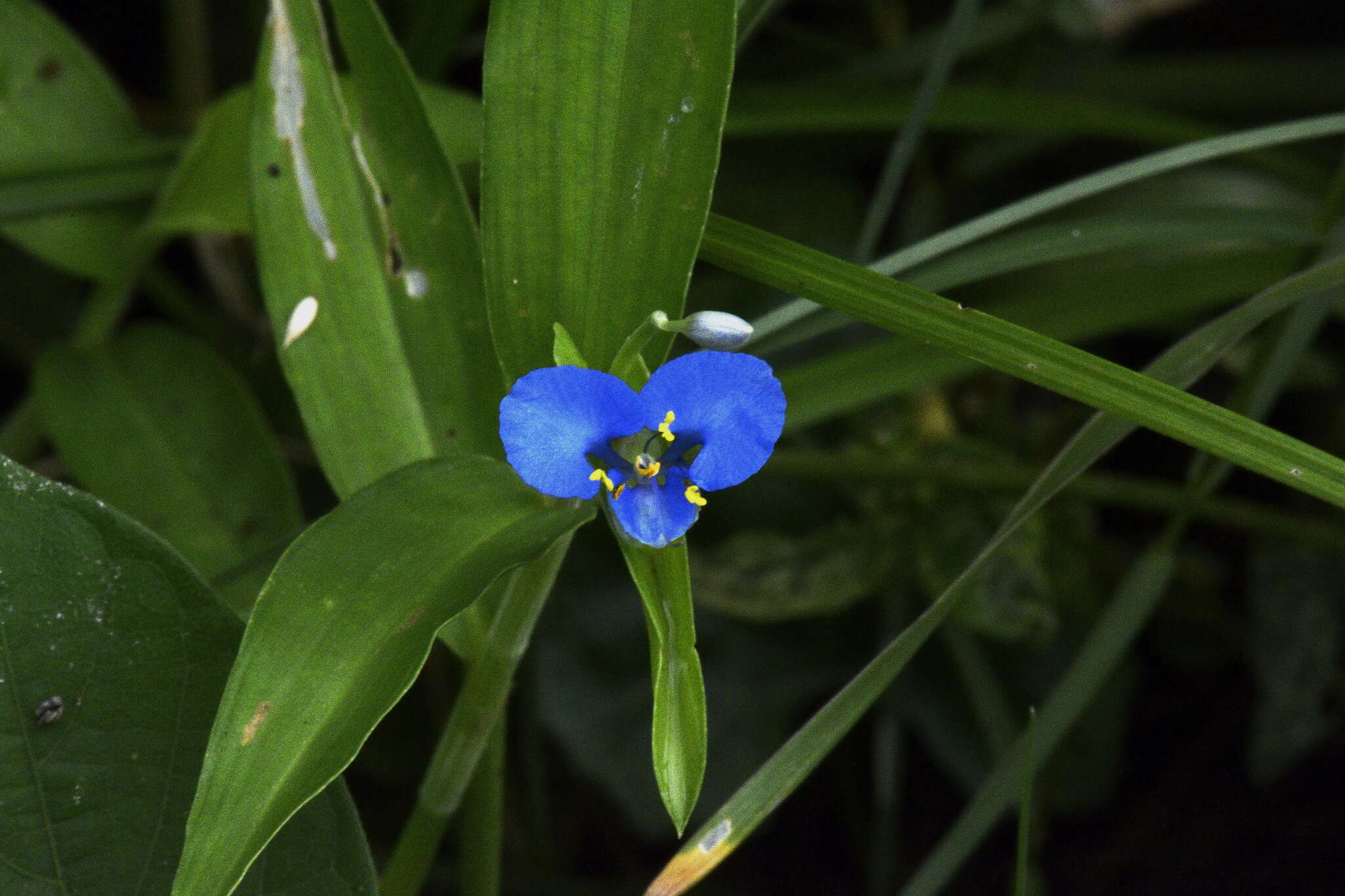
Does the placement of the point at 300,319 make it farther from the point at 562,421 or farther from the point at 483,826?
the point at 483,826

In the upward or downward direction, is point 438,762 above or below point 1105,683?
above

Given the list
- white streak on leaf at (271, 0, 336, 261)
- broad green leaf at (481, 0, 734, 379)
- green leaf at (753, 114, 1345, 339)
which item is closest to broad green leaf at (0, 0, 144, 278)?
white streak on leaf at (271, 0, 336, 261)

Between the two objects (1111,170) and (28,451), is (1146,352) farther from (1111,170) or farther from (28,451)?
(28,451)

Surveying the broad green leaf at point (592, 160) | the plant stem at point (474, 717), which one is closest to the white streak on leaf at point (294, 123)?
the broad green leaf at point (592, 160)

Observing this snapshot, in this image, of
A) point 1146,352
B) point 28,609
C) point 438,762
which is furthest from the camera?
point 1146,352

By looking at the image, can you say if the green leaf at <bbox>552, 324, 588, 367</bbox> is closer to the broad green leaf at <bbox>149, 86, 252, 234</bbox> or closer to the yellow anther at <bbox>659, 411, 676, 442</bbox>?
the yellow anther at <bbox>659, 411, 676, 442</bbox>

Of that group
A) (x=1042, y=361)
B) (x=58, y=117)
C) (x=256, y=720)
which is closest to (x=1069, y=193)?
(x=1042, y=361)

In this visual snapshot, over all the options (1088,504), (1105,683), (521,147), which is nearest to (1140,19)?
(1088,504)
